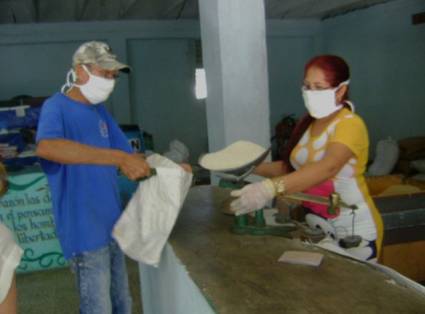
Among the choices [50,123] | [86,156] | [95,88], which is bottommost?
[86,156]

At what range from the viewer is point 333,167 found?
1479 millimetres

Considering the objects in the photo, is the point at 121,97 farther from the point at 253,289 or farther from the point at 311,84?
the point at 253,289

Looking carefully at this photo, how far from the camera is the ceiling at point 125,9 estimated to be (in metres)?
4.94

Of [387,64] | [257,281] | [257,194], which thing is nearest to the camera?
[257,281]

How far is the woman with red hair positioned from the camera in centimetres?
147

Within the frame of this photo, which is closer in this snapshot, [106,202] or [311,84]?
[311,84]

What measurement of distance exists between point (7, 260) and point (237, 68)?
6.00 feet

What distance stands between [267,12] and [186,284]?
5.32 metres

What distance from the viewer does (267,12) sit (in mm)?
6062

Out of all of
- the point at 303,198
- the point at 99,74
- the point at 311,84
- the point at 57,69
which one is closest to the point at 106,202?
the point at 99,74

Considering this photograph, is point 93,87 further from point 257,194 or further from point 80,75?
point 257,194

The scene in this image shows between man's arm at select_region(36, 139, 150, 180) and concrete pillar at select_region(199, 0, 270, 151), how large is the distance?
110 cm

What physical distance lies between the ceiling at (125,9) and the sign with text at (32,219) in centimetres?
216

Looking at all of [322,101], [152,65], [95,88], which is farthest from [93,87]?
[152,65]
